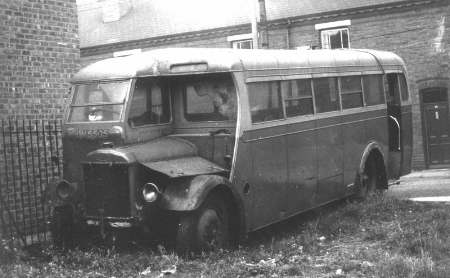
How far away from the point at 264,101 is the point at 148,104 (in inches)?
62.4

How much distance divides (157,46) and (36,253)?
66.9ft

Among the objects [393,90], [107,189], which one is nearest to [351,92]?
[393,90]

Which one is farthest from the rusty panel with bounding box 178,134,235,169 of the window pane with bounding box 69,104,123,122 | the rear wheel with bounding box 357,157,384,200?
the rear wheel with bounding box 357,157,384,200

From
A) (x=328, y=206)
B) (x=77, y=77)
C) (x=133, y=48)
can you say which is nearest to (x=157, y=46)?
(x=133, y=48)

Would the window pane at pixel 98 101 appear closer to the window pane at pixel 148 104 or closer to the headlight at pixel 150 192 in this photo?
the window pane at pixel 148 104

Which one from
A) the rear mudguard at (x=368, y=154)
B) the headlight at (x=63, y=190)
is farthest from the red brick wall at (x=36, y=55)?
the rear mudguard at (x=368, y=154)

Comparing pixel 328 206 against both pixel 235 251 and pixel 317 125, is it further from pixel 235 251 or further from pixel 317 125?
pixel 235 251

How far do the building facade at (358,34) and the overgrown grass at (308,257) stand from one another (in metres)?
13.9

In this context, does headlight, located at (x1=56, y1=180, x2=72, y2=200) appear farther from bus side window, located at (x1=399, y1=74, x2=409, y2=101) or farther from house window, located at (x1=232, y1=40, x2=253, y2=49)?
house window, located at (x1=232, y1=40, x2=253, y2=49)

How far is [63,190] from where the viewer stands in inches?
296

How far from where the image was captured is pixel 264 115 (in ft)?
27.0

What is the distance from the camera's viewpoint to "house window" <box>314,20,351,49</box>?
75.7 feet

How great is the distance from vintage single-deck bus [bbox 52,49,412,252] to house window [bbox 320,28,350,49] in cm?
1405

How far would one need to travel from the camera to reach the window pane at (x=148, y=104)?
7621 mm
